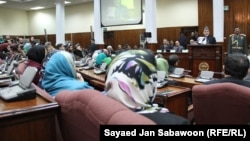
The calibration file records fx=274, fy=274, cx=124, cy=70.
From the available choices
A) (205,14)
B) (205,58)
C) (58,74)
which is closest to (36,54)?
(58,74)

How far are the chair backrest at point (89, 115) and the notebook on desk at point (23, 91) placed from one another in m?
0.29

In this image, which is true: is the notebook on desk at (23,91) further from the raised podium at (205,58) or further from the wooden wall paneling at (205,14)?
the wooden wall paneling at (205,14)

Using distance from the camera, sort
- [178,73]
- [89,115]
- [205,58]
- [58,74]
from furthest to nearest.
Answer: [205,58] → [178,73] → [58,74] → [89,115]

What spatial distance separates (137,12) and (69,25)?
8.04m

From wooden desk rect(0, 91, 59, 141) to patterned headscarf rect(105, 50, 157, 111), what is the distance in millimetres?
425

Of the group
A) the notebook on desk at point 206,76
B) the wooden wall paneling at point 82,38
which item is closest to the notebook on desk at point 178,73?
the notebook on desk at point 206,76

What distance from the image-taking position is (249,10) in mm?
11562

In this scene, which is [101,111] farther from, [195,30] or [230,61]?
[195,30]

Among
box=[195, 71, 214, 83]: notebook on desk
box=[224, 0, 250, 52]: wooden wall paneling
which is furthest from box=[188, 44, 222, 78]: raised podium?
box=[224, 0, 250, 52]: wooden wall paneling

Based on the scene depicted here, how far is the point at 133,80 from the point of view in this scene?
127 cm

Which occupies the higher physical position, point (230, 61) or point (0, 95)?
point (230, 61)

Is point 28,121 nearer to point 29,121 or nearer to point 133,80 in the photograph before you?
point 29,121

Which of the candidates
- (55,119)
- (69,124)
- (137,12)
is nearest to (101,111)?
(69,124)

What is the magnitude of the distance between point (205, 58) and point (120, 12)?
4716 millimetres
